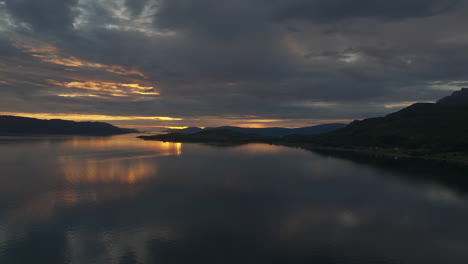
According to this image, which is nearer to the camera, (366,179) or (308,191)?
(308,191)

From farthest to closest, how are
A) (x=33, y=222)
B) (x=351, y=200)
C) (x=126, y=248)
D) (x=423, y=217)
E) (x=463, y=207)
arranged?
1. (x=351, y=200)
2. (x=463, y=207)
3. (x=423, y=217)
4. (x=33, y=222)
5. (x=126, y=248)

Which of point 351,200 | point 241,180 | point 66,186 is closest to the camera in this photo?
point 351,200

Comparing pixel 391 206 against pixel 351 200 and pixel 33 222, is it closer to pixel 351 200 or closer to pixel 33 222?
pixel 351 200

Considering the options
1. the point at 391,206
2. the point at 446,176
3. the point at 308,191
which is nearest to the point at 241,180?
the point at 308,191

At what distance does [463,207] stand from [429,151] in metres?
141

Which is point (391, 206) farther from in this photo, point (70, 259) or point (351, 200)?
point (70, 259)

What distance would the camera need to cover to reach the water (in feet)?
127

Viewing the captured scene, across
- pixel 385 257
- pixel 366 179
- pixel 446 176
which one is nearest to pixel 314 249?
pixel 385 257

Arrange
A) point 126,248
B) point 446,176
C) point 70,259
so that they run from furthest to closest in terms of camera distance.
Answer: point 446,176 → point 126,248 → point 70,259

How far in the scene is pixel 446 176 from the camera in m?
108

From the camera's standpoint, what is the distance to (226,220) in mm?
52625

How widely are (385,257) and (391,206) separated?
33.4 metres

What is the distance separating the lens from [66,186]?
80.4 meters

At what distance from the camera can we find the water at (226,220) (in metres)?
38.6
